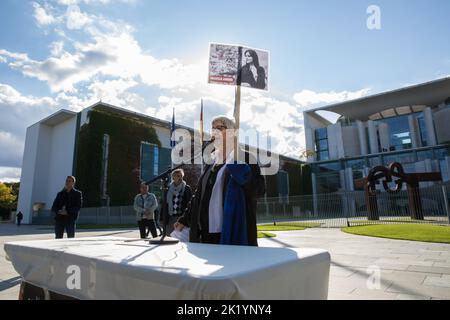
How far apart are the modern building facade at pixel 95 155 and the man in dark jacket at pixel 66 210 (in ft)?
71.9

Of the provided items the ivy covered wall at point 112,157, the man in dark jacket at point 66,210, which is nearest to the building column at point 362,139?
the ivy covered wall at point 112,157

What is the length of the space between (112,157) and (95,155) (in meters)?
1.57

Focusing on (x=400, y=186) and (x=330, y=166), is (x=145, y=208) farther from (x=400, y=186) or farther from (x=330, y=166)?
(x=330, y=166)

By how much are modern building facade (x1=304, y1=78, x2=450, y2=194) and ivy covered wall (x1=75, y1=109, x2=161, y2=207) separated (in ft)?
94.2

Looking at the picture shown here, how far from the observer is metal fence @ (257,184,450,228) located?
55.7 ft

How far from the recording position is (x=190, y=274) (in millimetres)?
1059

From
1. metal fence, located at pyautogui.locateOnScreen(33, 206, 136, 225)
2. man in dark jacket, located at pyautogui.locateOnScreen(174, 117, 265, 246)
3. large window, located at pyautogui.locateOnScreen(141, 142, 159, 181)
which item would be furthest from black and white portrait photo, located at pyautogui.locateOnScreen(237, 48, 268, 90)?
large window, located at pyautogui.locateOnScreen(141, 142, 159, 181)

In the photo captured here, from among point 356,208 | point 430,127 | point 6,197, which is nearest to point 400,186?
point 356,208

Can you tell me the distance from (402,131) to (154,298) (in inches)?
1846

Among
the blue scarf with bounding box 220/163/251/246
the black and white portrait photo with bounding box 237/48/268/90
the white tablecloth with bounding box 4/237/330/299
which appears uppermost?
the black and white portrait photo with bounding box 237/48/268/90

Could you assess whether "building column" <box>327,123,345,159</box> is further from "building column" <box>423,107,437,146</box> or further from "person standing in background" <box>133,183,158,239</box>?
"person standing in background" <box>133,183,158,239</box>

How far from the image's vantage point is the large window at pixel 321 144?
4691cm
